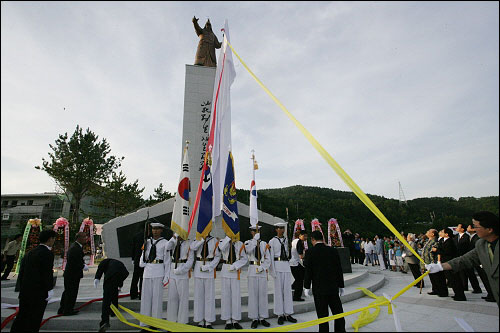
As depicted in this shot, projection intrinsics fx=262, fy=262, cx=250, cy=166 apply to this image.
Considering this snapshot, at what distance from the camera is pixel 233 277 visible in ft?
17.8

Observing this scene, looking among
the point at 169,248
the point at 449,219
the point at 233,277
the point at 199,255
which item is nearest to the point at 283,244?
the point at 233,277

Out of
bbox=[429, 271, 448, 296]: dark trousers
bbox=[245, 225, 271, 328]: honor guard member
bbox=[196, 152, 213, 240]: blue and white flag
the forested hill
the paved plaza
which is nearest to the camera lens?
the paved plaza

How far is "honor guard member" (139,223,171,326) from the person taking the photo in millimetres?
5176

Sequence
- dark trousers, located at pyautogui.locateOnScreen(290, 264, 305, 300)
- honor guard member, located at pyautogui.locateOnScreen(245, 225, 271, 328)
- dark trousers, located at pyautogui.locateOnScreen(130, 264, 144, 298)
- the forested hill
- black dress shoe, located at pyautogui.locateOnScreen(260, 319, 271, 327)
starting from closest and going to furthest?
black dress shoe, located at pyautogui.locateOnScreen(260, 319, 271, 327), honor guard member, located at pyautogui.locateOnScreen(245, 225, 271, 328), dark trousers, located at pyautogui.locateOnScreen(130, 264, 144, 298), dark trousers, located at pyautogui.locateOnScreen(290, 264, 305, 300), the forested hill

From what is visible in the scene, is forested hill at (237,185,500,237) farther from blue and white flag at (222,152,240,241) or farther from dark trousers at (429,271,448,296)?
dark trousers at (429,271,448,296)

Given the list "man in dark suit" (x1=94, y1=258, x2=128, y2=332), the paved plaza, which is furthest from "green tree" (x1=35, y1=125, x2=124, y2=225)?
"man in dark suit" (x1=94, y1=258, x2=128, y2=332)

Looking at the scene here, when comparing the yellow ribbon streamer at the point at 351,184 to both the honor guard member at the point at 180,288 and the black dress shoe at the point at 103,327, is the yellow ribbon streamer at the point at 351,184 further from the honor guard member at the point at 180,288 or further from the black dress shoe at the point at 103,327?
the black dress shoe at the point at 103,327

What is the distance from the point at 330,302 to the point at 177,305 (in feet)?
9.79

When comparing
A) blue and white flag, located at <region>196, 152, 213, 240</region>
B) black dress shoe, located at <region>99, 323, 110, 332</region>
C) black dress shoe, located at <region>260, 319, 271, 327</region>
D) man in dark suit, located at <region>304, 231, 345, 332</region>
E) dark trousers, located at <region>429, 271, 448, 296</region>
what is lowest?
black dress shoe, located at <region>260, 319, 271, 327</region>

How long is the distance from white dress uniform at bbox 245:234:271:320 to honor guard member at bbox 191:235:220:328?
29.9 inches

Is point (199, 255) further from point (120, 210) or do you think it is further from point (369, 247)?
point (120, 210)

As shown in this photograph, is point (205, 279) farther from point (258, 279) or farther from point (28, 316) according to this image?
point (28, 316)

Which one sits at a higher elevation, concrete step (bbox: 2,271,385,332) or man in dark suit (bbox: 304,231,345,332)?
man in dark suit (bbox: 304,231,345,332)

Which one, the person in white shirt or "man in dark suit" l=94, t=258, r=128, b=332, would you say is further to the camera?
the person in white shirt
